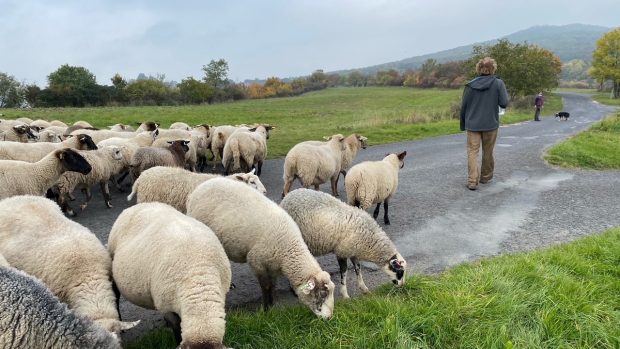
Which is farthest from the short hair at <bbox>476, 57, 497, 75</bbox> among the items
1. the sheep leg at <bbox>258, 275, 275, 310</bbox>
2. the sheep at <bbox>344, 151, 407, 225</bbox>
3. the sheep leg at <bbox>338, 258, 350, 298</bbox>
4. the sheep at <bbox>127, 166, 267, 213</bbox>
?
the sheep leg at <bbox>258, 275, 275, 310</bbox>

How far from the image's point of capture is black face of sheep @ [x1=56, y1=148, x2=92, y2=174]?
715 centimetres

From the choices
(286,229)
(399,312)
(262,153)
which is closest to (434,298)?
(399,312)

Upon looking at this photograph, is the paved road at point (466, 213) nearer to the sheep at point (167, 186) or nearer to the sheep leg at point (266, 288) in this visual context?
the sheep leg at point (266, 288)

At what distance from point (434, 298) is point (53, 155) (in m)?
6.81

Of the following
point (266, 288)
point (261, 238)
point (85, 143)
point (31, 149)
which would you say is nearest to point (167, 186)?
point (261, 238)

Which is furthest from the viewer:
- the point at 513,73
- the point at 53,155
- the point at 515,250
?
the point at 513,73

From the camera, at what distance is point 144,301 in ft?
13.0

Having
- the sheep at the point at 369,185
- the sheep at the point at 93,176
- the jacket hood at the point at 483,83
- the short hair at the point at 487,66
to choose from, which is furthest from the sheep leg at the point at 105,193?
the short hair at the point at 487,66

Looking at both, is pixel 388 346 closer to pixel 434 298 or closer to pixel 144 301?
pixel 434 298

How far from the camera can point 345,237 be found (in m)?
5.13

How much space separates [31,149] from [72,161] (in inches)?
87.5

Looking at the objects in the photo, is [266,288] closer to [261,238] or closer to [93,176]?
[261,238]

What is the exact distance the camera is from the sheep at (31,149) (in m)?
8.30

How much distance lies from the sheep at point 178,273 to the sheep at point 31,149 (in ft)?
18.5
